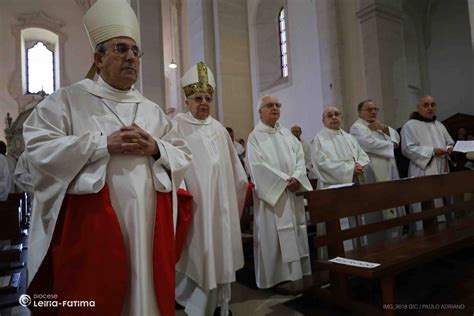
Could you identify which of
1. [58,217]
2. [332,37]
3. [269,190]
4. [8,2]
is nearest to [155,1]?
[332,37]

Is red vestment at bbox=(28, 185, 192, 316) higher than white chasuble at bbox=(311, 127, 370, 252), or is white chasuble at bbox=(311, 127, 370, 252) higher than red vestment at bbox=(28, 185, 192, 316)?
white chasuble at bbox=(311, 127, 370, 252)

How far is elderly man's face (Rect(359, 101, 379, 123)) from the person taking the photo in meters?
4.93

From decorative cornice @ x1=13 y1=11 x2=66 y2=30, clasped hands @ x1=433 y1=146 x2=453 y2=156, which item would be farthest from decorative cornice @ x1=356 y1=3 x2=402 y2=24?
decorative cornice @ x1=13 y1=11 x2=66 y2=30

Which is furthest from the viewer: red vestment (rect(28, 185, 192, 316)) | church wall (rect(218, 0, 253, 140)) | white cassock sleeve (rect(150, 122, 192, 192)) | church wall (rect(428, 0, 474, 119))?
church wall (rect(428, 0, 474, 119))

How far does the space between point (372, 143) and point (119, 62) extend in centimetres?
384

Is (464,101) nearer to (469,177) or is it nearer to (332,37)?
(332,37)

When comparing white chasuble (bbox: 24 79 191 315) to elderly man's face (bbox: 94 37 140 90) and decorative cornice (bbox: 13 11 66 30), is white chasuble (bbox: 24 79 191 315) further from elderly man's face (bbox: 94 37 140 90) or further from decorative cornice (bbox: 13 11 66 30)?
decorative cornice (bbox: 13 11 66 30)

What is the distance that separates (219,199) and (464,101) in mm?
12613

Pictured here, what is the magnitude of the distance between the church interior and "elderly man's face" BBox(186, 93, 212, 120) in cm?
168

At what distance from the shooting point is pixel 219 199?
9.96 ft

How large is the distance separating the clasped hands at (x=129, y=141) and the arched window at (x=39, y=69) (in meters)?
17.7

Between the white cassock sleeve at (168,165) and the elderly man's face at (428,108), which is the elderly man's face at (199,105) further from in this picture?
the elderly man's face at (428,108)

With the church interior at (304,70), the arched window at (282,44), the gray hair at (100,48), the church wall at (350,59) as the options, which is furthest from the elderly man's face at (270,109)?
the arched window at (282,44)

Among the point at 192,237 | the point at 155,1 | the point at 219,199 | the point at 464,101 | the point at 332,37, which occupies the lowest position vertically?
the point at 192,237
